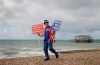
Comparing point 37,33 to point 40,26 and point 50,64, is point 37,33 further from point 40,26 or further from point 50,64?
point 50,64

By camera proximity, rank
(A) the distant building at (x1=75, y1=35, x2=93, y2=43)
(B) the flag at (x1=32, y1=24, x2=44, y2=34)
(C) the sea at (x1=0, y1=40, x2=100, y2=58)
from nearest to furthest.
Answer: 1. (B) the flag at (x1=32, y1=24, x2=44, y2=34)
2. (C) the sea at (x1=0, y1=40, x2=100, y2=58)
3. (A) the distant building at (x1=75, y1=35, x2=93, y2=43)

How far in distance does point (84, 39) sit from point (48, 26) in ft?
465

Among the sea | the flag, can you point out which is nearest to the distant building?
the sea

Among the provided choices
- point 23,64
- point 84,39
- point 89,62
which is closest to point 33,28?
point 23,64

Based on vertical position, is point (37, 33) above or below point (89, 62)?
above

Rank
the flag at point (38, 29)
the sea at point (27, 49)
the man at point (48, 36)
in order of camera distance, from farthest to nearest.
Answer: the sea at point (27, 49), the flag at point (38, 29), the man at point (48, 36)

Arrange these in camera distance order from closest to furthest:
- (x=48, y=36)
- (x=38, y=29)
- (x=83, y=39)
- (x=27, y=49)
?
(x=48, y=36) < (x=38, y=29) < (x=27, y=49) < (x=83, y=39)

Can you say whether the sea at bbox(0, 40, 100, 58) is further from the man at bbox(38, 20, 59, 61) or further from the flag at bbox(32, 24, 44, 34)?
the man at bbox(38, 20, 59, 61)

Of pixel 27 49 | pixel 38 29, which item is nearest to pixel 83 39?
pixel 27 49

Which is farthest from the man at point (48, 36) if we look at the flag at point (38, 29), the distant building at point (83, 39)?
the distant building at point (83, 39)

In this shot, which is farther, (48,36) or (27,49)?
(27,49)

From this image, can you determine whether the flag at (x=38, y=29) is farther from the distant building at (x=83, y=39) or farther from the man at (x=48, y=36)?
the distant building at (x=83, y=39)

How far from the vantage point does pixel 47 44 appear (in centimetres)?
1703

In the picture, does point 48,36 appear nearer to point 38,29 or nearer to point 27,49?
point 38,29
